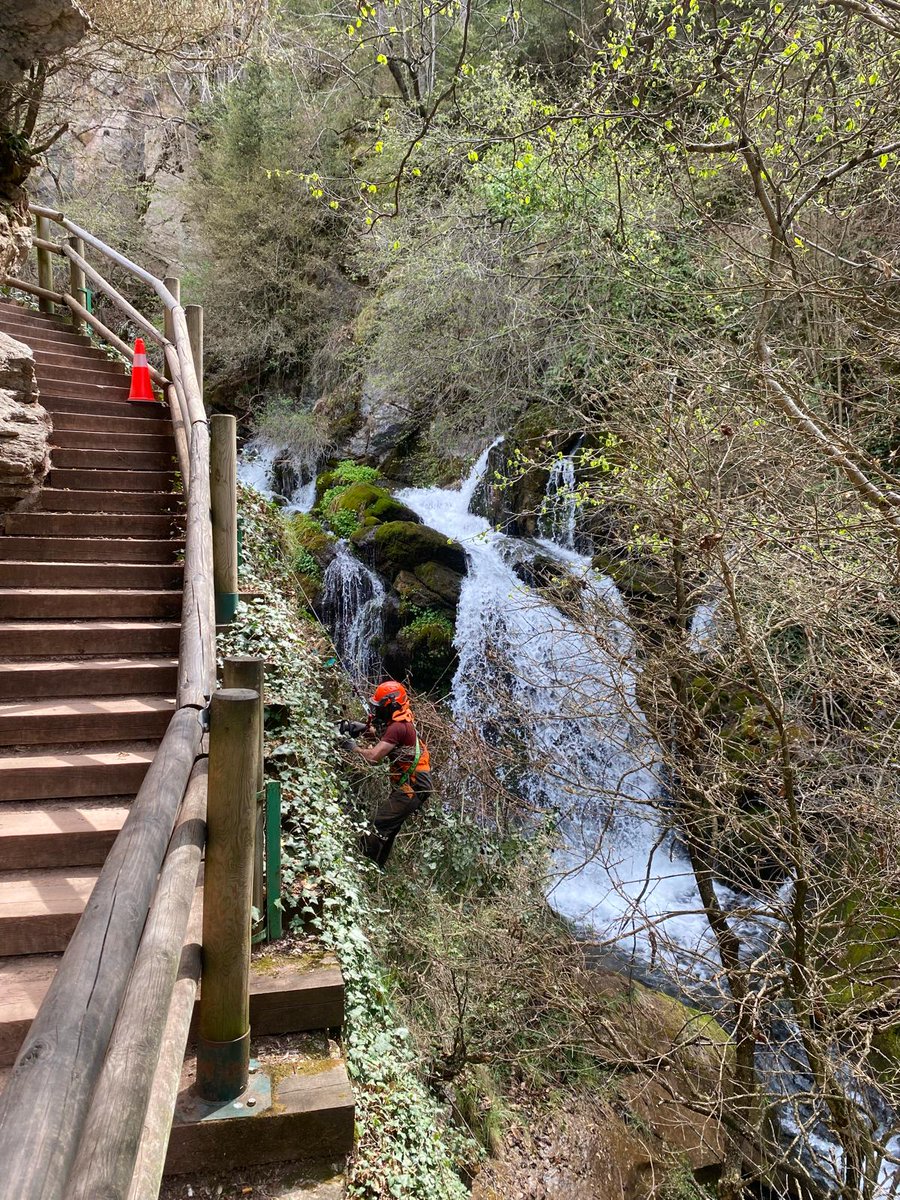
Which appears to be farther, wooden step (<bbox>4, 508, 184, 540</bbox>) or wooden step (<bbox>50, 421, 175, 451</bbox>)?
wooden step (<bbox>50, 421, 175, 451</bbox>)

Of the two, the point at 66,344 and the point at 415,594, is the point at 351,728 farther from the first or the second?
the point at 66,344

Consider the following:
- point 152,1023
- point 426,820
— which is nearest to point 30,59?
point 152,1023

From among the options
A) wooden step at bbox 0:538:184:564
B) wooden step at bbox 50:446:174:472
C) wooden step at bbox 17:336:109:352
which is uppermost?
wooden step at bbox 17:336:109:352

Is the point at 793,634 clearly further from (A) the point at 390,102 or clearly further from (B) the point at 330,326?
(A) the point at 390,102

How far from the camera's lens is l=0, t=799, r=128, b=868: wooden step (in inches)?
124

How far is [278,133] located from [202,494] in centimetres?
1509

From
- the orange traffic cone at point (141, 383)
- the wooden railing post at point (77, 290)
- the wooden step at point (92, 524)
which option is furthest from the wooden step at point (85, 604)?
the wooden railing post at point (77, 290)

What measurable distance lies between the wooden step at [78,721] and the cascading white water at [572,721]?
2.82 metres

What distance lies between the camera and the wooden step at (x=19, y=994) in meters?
2.40

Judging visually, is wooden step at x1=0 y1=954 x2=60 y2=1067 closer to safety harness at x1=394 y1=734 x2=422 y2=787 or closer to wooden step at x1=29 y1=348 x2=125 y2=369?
safety harness at x1=394 y1=734 x2=422 y2=787

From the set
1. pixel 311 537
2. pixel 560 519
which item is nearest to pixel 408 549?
pixel 311 537

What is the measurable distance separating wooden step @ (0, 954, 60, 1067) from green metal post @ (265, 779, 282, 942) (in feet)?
2.77

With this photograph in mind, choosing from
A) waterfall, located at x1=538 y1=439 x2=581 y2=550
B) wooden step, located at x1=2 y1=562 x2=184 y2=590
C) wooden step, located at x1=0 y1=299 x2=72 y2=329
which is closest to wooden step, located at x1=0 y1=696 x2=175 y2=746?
wooden step, located at x1=2 y1=562 x2=184 y2=590

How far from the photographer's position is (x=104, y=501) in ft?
18.2
